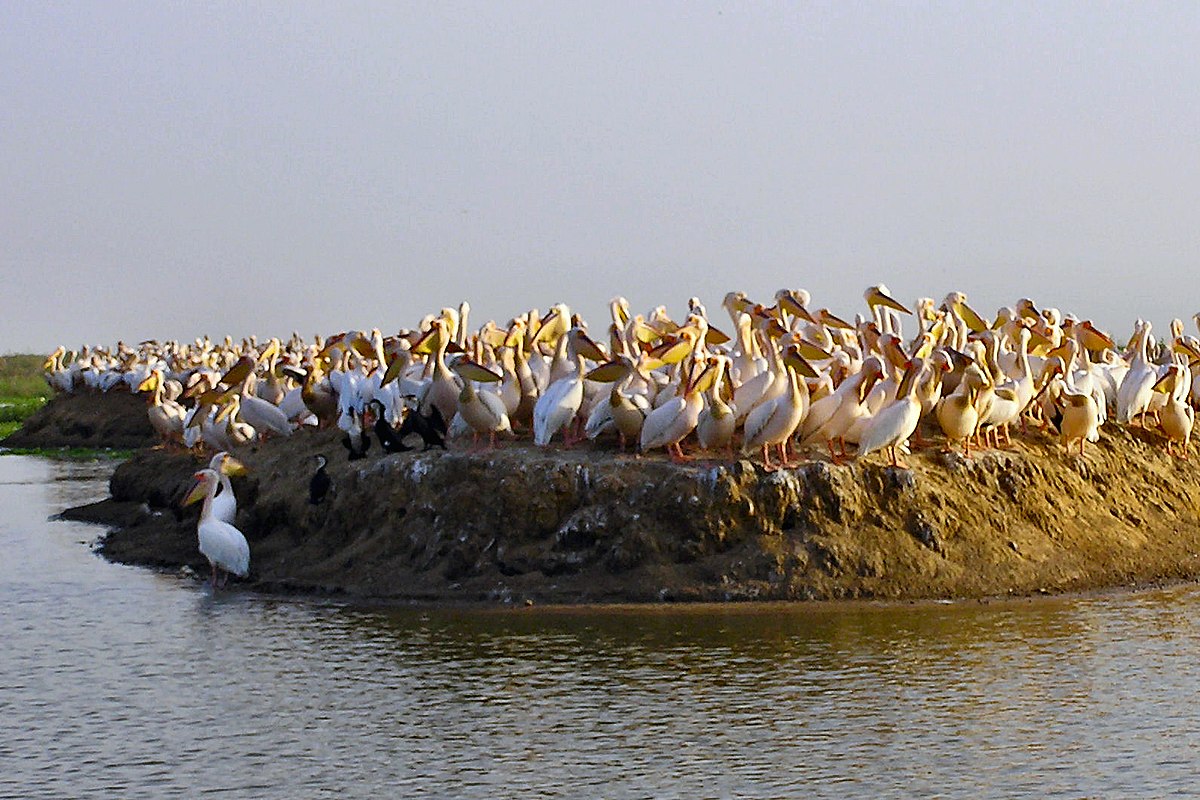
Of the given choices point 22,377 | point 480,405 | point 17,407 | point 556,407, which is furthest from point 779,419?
point 22,377

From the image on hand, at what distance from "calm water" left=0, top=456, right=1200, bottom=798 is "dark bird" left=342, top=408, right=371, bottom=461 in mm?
2218

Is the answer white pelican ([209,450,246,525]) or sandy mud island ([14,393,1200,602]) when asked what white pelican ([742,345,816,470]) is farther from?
white pelican ([209,450,246,525])

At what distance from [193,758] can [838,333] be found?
11.0m

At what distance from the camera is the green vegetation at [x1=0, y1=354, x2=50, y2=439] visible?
161 ft

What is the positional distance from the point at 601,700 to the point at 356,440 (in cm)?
622

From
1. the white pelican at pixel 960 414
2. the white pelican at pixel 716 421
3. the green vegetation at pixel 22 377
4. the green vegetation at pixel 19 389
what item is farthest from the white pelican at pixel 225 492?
the green vegetation at pixel 22 377

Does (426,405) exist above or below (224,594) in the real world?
above

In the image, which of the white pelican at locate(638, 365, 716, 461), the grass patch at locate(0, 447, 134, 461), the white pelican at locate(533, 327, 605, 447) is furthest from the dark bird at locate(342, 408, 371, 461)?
the grass patch at locate(0, 447, 134, 461)

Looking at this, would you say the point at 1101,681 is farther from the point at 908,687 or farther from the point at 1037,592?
the point at 1037,592

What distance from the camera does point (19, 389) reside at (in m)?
65.8

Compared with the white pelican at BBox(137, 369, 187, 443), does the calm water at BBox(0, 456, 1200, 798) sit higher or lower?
lower

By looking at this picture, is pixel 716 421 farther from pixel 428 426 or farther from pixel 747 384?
pixel 428 426

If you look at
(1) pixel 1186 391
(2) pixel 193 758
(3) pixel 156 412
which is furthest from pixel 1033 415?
(3) pixel 156 412

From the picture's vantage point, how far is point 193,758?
10188 mm
